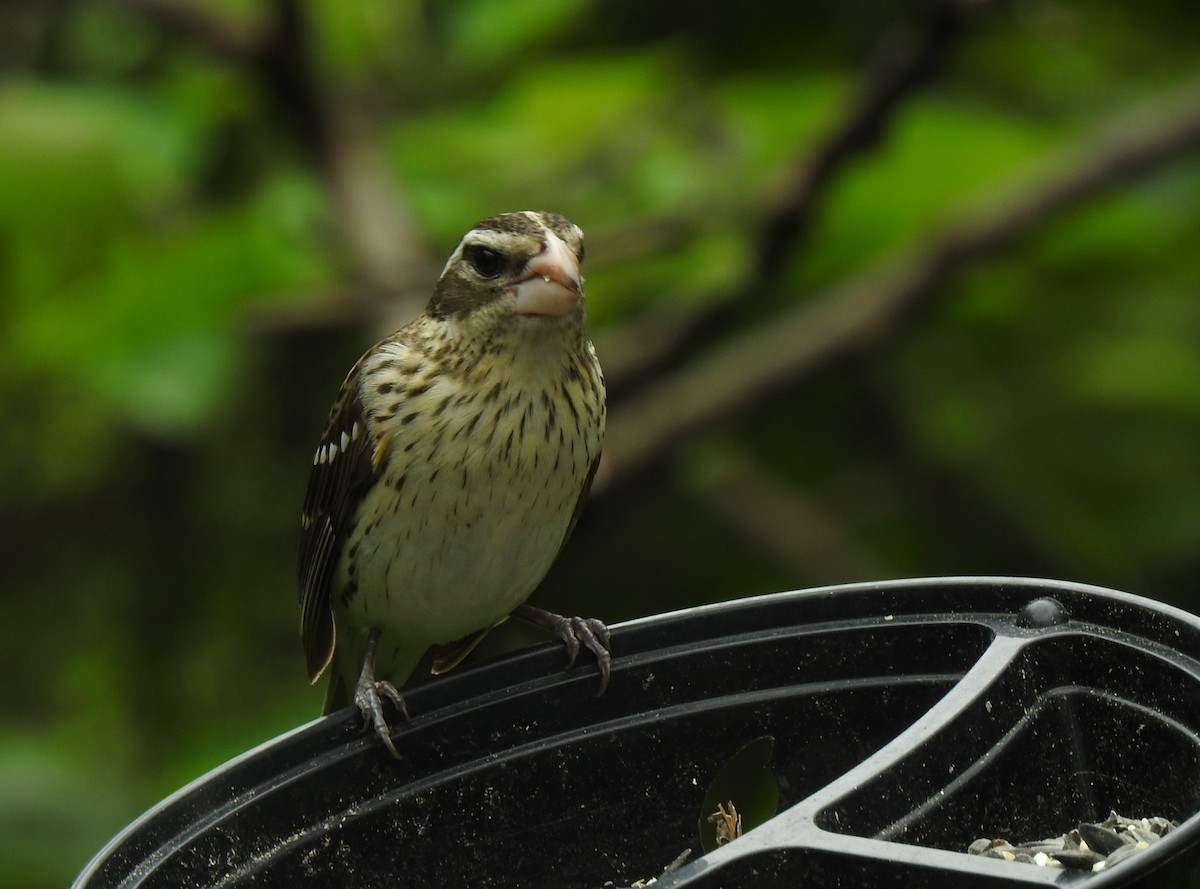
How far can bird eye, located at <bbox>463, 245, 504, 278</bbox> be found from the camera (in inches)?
134

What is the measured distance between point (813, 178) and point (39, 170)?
86.5 inches

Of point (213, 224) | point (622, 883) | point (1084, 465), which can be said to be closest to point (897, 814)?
point (622, 883)

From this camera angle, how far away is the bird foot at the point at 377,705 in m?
2.78

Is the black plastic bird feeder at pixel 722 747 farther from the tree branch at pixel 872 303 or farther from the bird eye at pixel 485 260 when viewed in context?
the tree branch at pixel 872 303

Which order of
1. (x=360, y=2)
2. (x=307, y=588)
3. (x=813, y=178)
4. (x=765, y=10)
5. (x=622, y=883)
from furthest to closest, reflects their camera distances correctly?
(x=765, y=10) → (x=360, y=2) → (x=813, y=178) → (x=307, y=588) → (x=622, y=883)

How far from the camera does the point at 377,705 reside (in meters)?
2.85

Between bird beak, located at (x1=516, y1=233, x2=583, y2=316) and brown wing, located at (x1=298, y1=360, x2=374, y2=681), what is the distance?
1.57 ft

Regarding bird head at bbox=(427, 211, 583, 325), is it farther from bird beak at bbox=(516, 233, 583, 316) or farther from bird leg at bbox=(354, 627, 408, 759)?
bird leg at bbox=(354, 627, 408, 759)

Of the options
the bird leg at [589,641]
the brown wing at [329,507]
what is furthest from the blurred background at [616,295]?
the bird leg at [589,641]

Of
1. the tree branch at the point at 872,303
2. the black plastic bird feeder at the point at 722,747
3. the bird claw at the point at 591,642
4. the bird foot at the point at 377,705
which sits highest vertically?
the tree branch at the point at 872,303

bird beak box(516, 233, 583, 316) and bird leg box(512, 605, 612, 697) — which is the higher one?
bird beak box(516, 233, 583, 316)

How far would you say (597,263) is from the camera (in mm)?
5062

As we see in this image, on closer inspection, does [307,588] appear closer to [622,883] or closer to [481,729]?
[481,729]

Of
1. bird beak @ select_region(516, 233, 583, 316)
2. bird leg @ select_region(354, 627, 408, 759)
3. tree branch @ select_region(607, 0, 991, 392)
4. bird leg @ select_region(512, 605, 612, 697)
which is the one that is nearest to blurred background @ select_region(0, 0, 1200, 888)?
tree branch @ select_region(607, 0, 991, 392)
